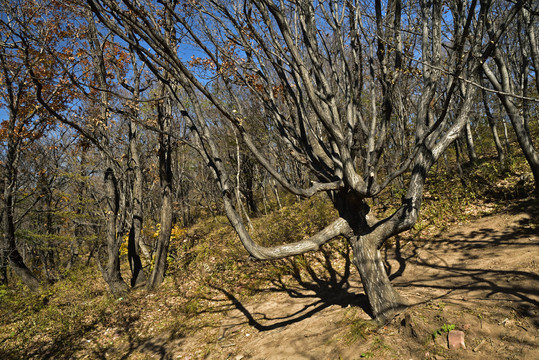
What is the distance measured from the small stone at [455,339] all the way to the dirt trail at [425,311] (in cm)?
5

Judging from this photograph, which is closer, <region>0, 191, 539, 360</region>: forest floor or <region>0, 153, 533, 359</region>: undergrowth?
<region>0, 191, 539, 360</region>: forest floor

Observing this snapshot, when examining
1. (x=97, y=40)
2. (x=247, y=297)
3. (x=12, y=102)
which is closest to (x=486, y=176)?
(x=247, y=297)

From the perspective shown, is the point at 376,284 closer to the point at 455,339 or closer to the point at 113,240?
the point at 455,339

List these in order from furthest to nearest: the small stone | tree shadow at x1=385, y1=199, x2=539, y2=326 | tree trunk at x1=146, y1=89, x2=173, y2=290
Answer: tree trunk at x1=146, y1=89, x2=173, y2=290 → tree shadow at x1=385, y1=199, x2=539, y2=326 → the small stone

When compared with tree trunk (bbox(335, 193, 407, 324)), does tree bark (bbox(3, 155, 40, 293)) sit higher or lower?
higher

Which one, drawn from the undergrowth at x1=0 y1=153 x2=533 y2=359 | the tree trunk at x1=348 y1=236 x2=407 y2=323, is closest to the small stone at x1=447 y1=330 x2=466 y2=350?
the tree trunk at x1=348 y1=236 x2=407 y2=323

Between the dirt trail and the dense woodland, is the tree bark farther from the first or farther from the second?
the dirt trail

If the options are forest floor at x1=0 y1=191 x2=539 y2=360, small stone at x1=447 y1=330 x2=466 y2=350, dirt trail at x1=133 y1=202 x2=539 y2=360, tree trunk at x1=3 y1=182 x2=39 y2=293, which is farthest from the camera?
tree trunk at x1=3 y1=182 x2=39 y2=293

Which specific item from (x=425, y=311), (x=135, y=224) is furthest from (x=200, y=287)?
(x=425, y=311)

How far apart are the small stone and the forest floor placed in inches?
2.3

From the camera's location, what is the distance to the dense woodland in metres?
3.44

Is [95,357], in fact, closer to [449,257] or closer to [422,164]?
[422,164]

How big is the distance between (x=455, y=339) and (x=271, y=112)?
4012 millimetres

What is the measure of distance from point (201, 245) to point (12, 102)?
818cm
